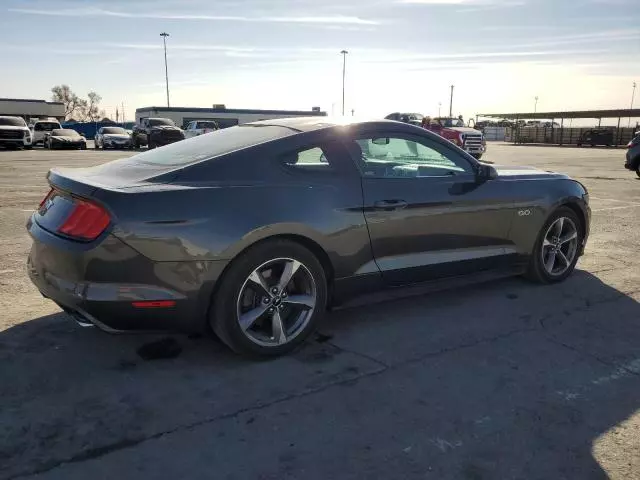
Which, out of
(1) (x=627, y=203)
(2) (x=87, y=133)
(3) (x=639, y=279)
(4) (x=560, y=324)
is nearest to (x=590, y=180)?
(1) (x=627, y=203)

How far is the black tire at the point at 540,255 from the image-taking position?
4.95m

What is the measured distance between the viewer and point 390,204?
12.7ft

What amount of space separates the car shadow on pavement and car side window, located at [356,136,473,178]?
1137mm

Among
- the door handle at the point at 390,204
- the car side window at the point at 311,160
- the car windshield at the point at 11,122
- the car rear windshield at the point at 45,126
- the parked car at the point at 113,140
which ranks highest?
the car side window at the point at 311,160

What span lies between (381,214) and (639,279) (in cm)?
305

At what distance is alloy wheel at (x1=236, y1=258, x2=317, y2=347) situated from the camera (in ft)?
11.1

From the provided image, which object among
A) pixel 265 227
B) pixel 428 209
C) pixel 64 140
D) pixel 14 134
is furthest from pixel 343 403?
pixel 64 140

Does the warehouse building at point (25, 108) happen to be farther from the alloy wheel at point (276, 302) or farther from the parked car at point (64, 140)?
the alloy wheel at point (276, 302)

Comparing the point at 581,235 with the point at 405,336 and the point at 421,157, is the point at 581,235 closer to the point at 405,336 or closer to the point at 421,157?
the point at 421,157

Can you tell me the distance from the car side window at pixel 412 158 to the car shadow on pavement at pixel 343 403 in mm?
1137

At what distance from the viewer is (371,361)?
3.46 meters

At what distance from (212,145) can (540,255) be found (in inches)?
121

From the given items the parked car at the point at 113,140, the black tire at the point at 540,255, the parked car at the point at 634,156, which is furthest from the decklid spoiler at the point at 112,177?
the parked car at the point at 113,140

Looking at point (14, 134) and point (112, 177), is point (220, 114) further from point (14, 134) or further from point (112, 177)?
point (112, 177)
